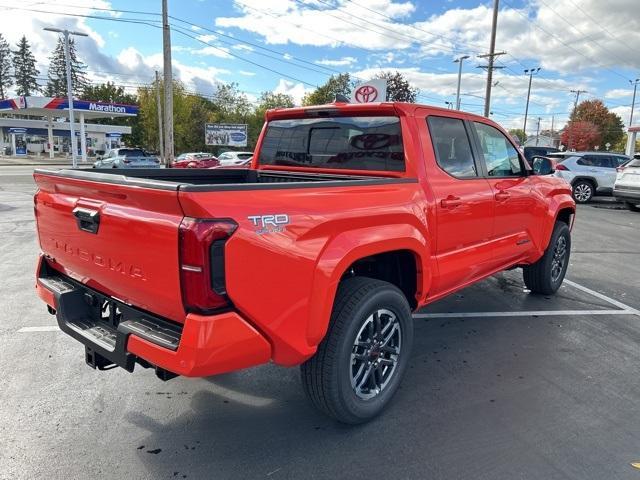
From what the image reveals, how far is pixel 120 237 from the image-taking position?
7.74 feet

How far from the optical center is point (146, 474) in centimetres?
248

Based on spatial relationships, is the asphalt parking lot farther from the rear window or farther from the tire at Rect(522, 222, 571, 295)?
the rear window

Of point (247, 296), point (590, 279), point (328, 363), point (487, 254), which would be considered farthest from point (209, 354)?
point (590, 279)

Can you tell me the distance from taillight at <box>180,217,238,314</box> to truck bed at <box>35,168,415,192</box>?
6.5 inches

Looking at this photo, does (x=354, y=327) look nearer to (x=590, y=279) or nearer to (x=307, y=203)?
(x=307, y=203)

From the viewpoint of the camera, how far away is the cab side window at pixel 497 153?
4227 mm

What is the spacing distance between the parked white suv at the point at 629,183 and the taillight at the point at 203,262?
47.9 ft

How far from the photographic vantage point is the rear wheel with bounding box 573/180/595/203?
623 inches

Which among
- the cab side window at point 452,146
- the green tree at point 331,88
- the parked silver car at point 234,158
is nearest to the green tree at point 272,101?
the green tree at point 331,88

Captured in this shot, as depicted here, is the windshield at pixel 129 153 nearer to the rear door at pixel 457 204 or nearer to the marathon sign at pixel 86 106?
the marathon sign at pixel 86 106

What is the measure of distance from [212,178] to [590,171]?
15101 mm

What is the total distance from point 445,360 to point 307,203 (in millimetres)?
2154

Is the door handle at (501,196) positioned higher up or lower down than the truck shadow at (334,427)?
higher up

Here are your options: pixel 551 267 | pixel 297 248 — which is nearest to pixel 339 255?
pixel 297 248
